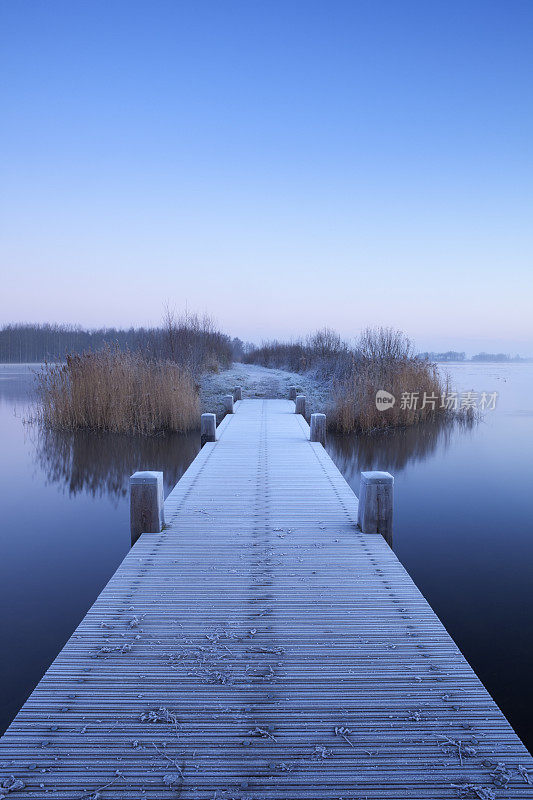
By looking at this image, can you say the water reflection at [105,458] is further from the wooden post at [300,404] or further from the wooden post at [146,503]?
the wooden post at [146,503]

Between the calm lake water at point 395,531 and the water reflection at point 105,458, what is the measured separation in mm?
29

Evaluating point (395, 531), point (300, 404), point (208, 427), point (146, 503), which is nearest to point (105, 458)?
point (208, 427)

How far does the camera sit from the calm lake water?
300 centimetres

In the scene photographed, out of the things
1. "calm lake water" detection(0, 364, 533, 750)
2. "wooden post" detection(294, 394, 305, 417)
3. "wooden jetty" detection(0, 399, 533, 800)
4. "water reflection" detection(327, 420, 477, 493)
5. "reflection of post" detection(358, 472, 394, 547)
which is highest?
"wooden post" detection(294, 394, 305, 417)

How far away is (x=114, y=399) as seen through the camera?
26.6 ft

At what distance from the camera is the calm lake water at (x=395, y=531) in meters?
3.00

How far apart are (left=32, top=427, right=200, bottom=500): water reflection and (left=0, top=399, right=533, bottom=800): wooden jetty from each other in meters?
4.05

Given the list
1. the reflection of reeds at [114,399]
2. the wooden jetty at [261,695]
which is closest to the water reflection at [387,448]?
the reflection of reeds at [114,399]

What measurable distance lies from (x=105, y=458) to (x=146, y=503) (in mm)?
4744

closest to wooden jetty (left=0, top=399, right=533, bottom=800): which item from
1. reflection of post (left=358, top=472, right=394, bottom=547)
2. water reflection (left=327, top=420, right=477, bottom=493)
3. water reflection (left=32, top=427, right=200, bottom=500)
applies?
reflection of post (left=358, top=472, right=394, bottom=547)

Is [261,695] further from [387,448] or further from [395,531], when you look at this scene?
[387,448]

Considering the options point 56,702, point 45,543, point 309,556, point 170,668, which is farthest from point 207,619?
point 45,543

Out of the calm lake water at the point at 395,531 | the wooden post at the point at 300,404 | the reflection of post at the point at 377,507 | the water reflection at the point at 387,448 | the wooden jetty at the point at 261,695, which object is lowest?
the calm lake water at the point at 395,531

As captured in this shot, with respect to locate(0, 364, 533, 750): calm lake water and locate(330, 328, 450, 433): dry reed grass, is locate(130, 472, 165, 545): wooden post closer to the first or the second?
locate(0, 364, 533, 750): calm lake water
